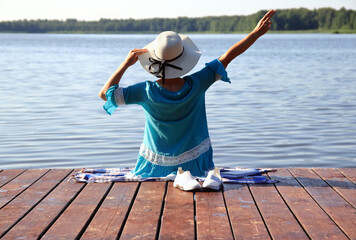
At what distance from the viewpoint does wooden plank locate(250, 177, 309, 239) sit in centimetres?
316

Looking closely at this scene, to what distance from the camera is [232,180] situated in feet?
14.1

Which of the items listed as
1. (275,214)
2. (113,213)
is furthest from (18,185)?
(275,214)

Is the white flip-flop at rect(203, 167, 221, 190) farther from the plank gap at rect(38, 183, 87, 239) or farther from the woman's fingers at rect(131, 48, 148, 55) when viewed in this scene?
the woman's fingers at rect(131, 48, 148, 55)

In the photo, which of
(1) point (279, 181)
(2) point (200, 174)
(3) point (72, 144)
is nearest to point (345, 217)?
(1) point (279, 181)

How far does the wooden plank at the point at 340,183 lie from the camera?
390 centimetres

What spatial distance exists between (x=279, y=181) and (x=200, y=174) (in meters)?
0.59

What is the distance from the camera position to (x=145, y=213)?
11.6ft

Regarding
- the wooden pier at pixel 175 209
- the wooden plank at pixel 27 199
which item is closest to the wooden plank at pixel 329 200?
the wooden pier at pixel 175 209

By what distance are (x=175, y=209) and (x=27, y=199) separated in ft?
3.29

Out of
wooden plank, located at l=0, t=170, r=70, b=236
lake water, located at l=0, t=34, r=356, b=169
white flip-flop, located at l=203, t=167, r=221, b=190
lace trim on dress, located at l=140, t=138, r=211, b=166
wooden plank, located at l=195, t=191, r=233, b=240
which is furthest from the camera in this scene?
lake water, located at l=0, t=34, r=356, b=169

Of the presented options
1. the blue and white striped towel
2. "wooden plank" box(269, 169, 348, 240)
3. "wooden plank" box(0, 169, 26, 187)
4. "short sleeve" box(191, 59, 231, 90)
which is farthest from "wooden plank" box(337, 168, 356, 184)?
"wooden plank" box(0, 169, 26, 187)

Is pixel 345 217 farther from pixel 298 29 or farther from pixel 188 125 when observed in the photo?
pixel 298 29

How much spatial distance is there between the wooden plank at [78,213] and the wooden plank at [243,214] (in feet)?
2.75

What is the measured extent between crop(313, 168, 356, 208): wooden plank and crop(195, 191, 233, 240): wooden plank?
819 millimetres
